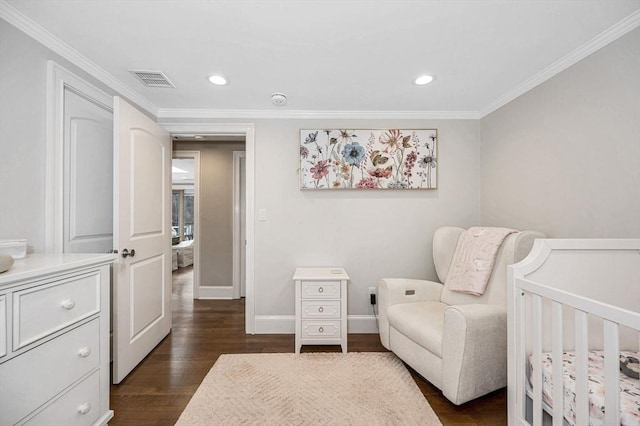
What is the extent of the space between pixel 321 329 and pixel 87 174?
2085mm

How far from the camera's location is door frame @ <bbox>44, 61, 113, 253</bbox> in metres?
1.53

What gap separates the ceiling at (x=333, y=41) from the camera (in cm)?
130

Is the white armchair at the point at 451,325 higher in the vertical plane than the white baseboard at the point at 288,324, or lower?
higher

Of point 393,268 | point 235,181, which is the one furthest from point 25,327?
point 235,181

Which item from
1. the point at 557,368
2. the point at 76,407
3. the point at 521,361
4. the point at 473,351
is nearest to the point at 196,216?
the point at 76,407

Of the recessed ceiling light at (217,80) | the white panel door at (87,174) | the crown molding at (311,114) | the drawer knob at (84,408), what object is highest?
the recessed ceiling light at (217,80)

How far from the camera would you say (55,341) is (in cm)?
112

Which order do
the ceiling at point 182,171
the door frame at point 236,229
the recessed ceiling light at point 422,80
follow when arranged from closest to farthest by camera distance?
the recessed ceiling light at point 422,80 < the door frame at point 236,229 < the ceiling at point 182,171

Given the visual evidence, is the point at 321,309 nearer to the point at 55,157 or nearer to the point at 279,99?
the point at 279,99

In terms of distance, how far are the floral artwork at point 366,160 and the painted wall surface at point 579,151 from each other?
2.14 feet

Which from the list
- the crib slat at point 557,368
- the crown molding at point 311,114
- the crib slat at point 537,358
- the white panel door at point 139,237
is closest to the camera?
the crib slat at point 557,368

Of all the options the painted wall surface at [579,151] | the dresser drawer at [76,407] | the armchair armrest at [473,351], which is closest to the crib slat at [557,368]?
the armchair armrest at [473,351]

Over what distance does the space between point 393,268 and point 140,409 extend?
219cm

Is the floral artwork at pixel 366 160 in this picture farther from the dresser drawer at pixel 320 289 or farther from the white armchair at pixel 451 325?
the dresser drawer at pixel 320 289
